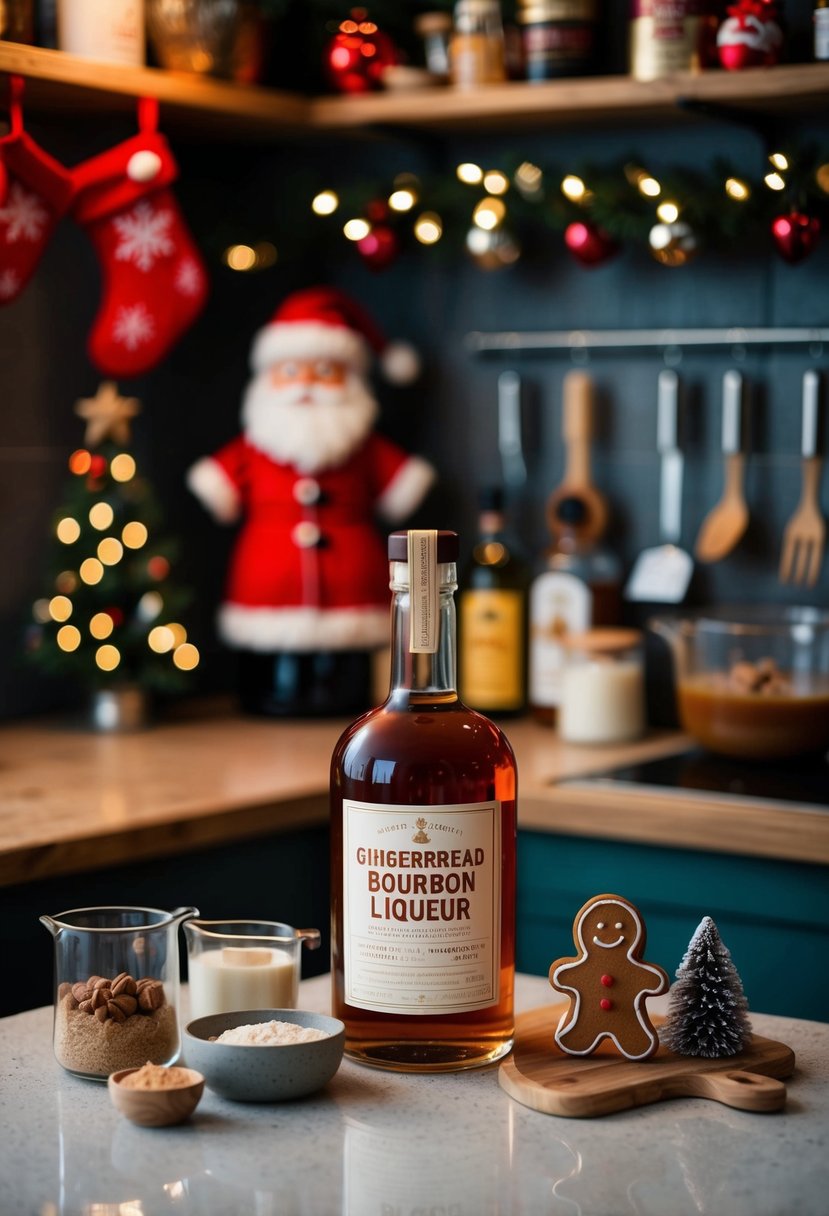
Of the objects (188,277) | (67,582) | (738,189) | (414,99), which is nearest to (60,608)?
(67,582)

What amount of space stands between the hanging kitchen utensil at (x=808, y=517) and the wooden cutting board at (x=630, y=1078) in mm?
1325

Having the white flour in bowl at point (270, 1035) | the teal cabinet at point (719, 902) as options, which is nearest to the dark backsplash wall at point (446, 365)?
the teal cabinet at point (719, 902)

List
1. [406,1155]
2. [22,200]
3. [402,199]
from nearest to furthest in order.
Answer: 1. [406,1155]
2. [22,200]
3. [402,199]

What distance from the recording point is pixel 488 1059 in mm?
1024

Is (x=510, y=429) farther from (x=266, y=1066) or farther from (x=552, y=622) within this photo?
(x=266, y=1066)

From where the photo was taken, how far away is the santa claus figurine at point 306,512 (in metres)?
2.40

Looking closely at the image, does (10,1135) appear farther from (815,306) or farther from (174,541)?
(815,306)

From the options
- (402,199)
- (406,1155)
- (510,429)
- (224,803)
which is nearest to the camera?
(406,1155)

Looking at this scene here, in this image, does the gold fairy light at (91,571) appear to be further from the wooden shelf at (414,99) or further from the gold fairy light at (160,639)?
the wooden shelf at (414,99)

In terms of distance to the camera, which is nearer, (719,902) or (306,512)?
(719,902)

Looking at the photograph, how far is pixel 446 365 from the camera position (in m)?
2.63

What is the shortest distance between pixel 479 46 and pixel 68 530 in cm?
85

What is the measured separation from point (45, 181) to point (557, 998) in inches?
51.1

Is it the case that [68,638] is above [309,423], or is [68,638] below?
below
